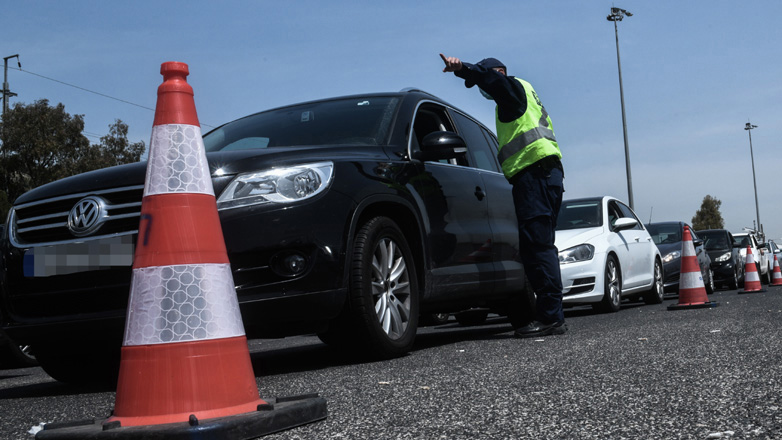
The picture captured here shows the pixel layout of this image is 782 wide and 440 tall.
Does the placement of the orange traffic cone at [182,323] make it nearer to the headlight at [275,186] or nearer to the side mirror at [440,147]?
the headlight at [275,186]

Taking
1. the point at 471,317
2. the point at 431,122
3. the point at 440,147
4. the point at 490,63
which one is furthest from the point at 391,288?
the point at 471,317

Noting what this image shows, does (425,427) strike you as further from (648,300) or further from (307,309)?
(648,300)

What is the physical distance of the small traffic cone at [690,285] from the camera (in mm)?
9094

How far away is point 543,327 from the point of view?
6.18 metres

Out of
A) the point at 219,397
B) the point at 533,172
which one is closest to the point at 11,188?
the point at 533,172

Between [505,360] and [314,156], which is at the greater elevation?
[314,156]

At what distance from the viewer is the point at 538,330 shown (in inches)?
241

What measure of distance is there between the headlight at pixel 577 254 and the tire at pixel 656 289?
2391 mm

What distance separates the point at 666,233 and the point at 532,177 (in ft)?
37.0

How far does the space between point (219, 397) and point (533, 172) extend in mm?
3876

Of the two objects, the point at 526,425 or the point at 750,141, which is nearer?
the point at 526,425

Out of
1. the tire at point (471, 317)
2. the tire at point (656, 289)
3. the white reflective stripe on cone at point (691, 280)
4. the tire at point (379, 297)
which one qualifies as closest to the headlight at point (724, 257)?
the tire at point (656, 289)

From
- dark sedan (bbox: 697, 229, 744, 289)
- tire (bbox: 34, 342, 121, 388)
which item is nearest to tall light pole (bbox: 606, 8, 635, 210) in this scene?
dark sedan (bbox: 697, 229, 744, 289)

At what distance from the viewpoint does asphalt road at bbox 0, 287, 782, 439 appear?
2723 millimetres
